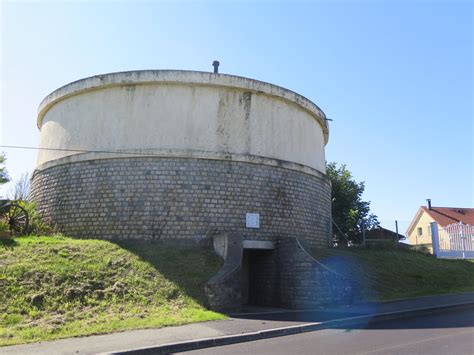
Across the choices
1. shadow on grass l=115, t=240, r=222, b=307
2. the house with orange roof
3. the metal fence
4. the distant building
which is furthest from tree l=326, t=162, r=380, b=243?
shadow on grass l=115, t=240, r=222, b=307

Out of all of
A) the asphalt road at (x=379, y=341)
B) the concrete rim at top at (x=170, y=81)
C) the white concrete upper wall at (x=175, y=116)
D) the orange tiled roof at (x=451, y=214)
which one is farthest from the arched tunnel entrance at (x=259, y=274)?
the orange tiled roof at (x=451, y=214)

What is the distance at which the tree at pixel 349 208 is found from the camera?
2875cm

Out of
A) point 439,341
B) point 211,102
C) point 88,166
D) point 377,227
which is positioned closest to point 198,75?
point 211,102

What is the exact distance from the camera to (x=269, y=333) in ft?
26.4

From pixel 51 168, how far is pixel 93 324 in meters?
9.33

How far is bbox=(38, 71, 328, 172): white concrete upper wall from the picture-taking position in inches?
577

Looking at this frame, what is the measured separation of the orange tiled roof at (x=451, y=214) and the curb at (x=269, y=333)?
99.0 feet

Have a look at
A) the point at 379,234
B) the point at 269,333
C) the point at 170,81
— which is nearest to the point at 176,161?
the point at 170,81

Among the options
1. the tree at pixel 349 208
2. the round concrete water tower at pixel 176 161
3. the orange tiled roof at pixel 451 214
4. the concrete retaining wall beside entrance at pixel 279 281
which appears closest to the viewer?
the concrete retaining wall beside entrance at pixel 279 281

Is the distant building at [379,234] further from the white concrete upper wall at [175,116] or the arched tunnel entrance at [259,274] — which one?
the arched tunnel entrance at [259,274]

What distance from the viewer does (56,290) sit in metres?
9.56

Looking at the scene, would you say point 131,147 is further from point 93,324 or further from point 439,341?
point 439,341

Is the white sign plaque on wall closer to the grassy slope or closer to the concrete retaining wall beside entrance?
the concrete retaining wall beside entrance

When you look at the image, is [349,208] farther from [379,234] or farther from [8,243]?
[8,243]
